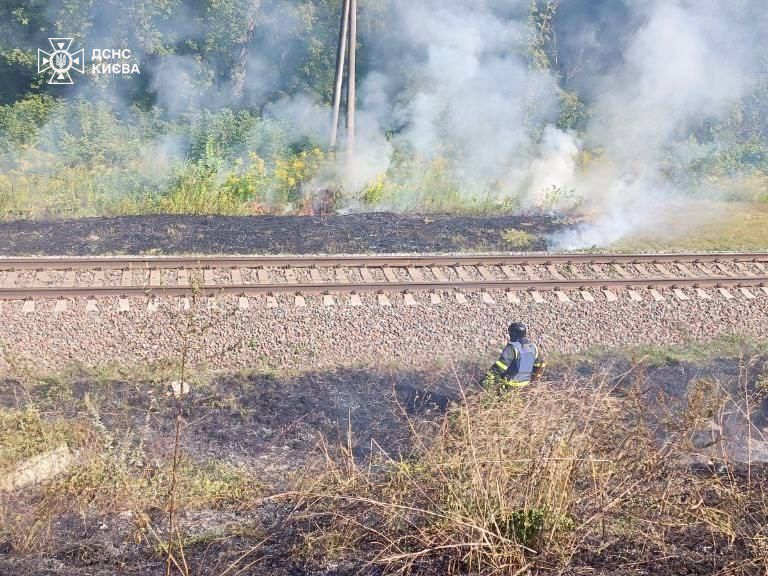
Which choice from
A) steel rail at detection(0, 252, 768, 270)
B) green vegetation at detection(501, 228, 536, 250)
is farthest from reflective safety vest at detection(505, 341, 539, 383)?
green vegetation at detection(501, 228, 536, 250)

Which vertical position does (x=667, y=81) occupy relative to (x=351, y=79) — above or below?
above

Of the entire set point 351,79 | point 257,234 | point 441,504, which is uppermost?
point 351,79

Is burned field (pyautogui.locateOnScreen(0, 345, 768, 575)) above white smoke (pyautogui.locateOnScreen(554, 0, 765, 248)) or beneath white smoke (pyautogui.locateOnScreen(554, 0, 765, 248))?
beneath

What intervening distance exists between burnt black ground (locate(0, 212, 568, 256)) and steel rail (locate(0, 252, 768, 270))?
1.05 meters

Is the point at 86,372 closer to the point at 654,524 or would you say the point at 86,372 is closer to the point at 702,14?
the point at 654,524

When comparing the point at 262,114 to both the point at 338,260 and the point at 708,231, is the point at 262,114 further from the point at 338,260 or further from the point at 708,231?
the point at 708,231

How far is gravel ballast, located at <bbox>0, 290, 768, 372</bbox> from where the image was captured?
28.3 ft

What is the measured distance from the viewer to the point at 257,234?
12.6 m

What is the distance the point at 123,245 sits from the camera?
11742mm

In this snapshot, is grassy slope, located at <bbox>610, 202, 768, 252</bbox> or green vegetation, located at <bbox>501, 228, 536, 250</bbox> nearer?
green vegetation, located at <bbox>501, 228, 536, 250</bbox>

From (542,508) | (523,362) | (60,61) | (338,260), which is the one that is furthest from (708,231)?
(60,61)

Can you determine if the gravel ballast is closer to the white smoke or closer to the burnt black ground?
the burnt black ground

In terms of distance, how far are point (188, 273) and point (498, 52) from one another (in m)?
14.0

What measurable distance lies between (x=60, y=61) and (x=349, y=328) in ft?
51.1
